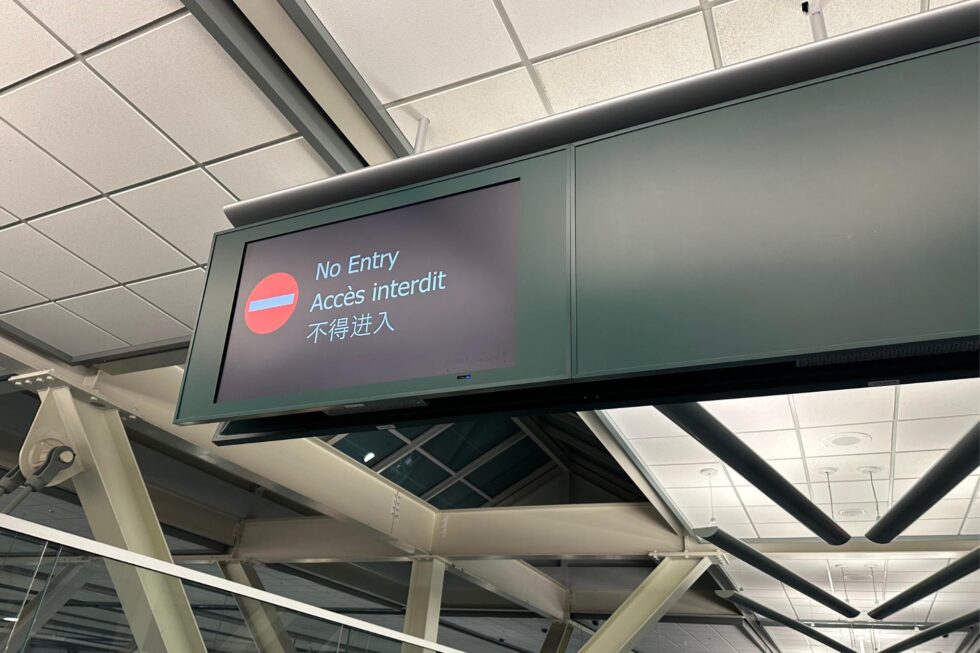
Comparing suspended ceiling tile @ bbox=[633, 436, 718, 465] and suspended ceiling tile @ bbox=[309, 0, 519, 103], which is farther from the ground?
suspended ceiling tile @ bbox=[309, 0, 519, 103]

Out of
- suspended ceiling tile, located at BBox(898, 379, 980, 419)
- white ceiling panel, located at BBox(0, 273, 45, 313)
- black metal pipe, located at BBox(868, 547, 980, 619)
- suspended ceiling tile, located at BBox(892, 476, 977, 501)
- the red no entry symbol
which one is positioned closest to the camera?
the red no entry symbol

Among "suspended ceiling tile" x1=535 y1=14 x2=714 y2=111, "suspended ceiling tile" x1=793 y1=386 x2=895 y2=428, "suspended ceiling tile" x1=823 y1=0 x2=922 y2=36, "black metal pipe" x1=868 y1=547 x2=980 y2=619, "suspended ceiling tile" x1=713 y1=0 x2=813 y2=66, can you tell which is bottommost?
"black metal pipe" x1=868 y1=547 x2=980 y2=619

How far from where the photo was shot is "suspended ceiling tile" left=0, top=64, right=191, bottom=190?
10.1 feet

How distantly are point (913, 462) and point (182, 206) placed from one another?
5906mm

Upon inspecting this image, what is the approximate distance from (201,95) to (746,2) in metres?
2.22

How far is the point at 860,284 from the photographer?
1.50 meters

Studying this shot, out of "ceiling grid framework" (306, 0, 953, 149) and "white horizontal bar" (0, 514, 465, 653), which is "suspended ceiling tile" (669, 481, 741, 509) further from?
"ceiling grid framework" (306, 0, 953, 149)

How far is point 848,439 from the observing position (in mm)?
5656

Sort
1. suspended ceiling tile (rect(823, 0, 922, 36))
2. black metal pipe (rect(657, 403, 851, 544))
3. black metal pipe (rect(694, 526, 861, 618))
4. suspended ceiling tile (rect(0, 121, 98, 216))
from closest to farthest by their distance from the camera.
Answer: suspended ceiling tile (rect(823, 0, 922, 36)) → black metal pipe (rect(657, 403, 851, 544)) → suspended ceiling tile (rect(0, 121, 98, 216)) → black metal pipe (rect(694, 526, 861, 618))

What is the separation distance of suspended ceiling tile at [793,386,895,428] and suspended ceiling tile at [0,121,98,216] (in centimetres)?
471

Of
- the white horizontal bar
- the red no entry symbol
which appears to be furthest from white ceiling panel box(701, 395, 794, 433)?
the red no entry symbol

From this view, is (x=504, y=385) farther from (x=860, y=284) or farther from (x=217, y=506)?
(x=217, y=506)

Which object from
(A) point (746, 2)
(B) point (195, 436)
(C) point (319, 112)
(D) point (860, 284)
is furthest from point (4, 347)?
(D) point (860, 284)

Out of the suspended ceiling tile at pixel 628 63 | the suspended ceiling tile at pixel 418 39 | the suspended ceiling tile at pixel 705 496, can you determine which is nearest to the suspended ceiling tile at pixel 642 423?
the suspended ceiling tile at pixel 705 496
